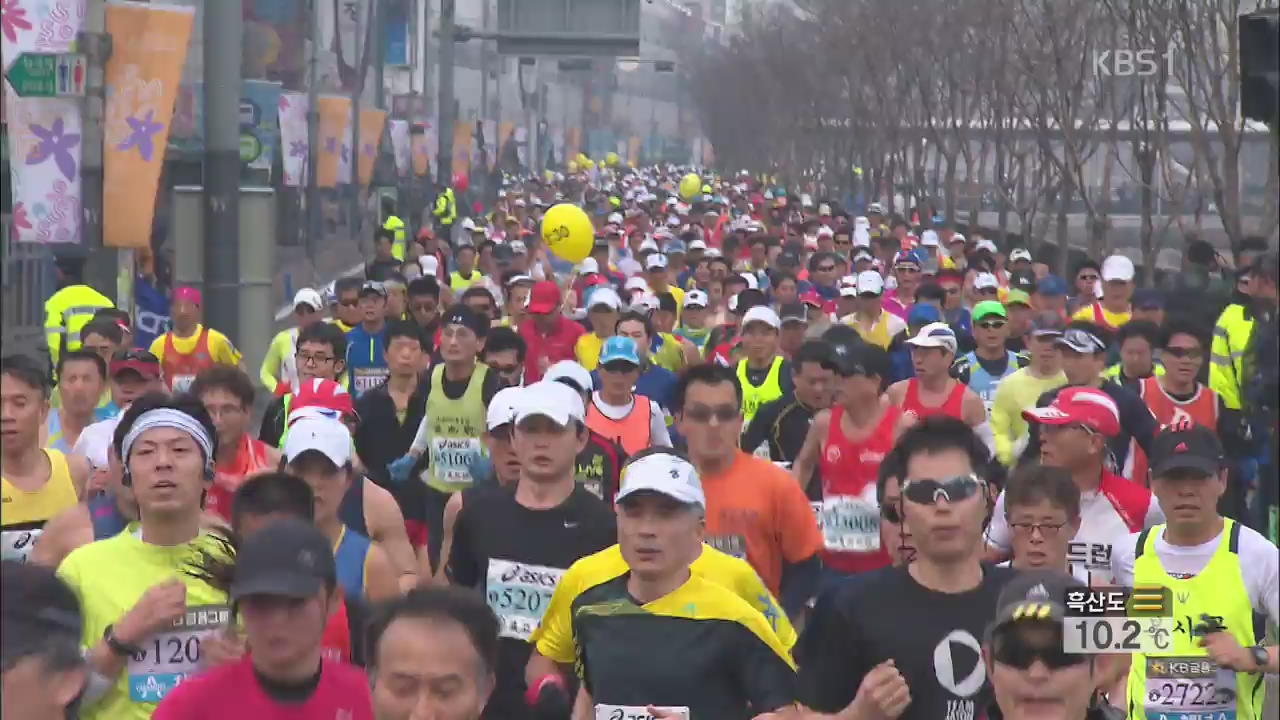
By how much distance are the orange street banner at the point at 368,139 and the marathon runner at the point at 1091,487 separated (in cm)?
3032

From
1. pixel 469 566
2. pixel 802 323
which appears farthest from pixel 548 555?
pixel 802 323

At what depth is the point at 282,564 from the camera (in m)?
4.56

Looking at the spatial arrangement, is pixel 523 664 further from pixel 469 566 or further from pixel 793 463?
pixel 793 463

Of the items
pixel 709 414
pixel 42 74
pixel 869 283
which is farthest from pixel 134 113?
pixel 709 414

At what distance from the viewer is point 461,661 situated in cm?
450

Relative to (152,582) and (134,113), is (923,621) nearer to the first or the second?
(152,582)

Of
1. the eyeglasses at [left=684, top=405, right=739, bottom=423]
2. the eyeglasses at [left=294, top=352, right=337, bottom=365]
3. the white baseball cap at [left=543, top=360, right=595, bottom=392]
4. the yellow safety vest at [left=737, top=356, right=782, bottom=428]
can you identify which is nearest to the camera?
the eyeglasses at [left=684, top=405, right=739, bottom=423]

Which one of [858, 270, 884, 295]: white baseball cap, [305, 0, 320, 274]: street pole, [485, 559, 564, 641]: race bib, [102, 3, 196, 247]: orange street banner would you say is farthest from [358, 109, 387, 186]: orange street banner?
[485, 559, 564, 641]: race bib

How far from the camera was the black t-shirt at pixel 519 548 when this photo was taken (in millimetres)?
7160

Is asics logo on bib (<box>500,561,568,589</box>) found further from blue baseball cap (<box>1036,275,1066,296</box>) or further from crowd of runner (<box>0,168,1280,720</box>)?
blue baseball cap (<box>1036,275,1066,296</box>)

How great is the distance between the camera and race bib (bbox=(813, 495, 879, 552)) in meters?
9.22

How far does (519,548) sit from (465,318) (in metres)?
4.14

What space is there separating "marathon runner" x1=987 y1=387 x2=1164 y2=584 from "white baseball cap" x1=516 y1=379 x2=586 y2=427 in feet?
4.39

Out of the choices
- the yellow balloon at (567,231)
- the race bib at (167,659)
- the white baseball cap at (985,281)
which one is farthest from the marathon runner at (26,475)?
the yellow balloon at (567,231)
